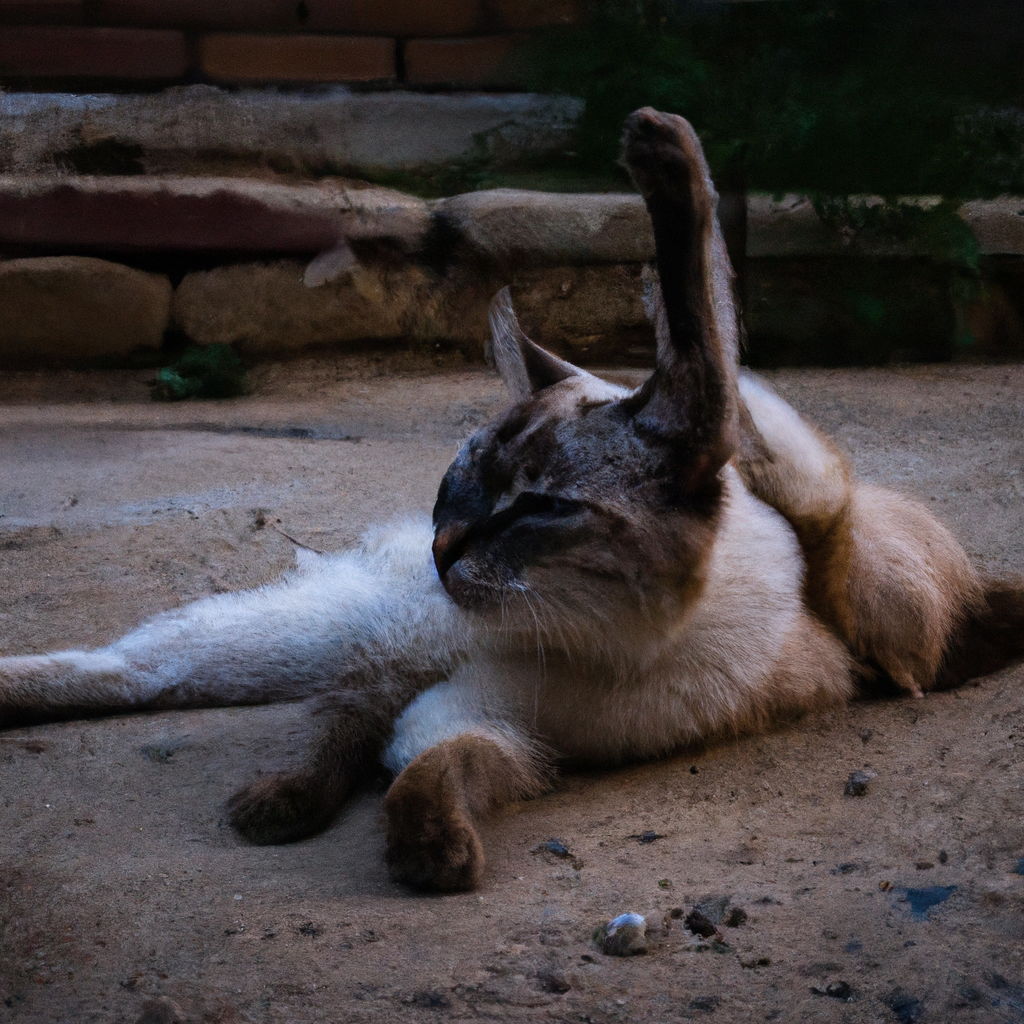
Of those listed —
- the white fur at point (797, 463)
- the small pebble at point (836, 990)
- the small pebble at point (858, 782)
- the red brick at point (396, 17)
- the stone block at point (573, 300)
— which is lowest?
the small pebble at point (858, 782)

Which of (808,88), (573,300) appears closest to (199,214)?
(573,300)

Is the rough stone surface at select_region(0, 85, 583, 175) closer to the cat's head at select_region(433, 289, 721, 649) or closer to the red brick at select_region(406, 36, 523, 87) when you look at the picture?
the red brick at select_region(406, 36, 523, 87)

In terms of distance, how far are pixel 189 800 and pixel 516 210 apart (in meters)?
4.07

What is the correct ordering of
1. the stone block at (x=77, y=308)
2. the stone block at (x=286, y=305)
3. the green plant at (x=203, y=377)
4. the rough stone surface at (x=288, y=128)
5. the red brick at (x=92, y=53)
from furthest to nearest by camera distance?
the stone block at (x=286, y=305) < the stone block at (x=77, y=308) < the green plant at (x=203, y=377) < the rough stone surface at (x=288, y=128) < the red brick at (x=92, y=53)

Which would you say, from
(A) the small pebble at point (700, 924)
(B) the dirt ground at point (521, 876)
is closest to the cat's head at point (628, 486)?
(B) the dirt ground at point (521, 876)

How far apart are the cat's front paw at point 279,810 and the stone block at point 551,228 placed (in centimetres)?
398

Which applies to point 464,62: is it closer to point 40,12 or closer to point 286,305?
point 286,305

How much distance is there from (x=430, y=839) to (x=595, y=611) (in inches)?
18.1

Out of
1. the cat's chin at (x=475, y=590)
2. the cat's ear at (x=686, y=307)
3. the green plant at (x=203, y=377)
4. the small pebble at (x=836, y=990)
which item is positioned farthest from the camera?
the green plant at (x=203, y=377)

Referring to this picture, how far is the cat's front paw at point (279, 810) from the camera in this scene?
1947 mm

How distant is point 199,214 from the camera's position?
18.2ft

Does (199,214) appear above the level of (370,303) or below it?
above

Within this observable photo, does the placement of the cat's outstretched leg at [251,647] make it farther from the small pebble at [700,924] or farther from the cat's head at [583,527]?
the small pebble at [700,924]

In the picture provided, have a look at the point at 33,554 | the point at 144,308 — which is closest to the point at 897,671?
the point at 33,554
